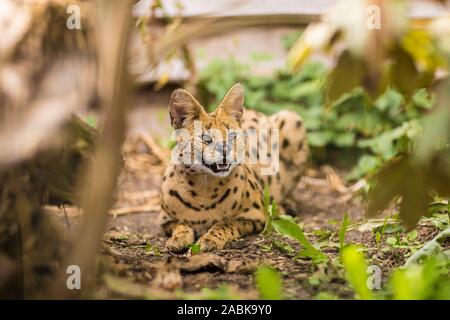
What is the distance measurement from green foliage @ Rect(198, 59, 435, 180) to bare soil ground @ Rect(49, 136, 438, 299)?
0.79 meters

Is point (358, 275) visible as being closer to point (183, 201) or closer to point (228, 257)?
point (228, 257)

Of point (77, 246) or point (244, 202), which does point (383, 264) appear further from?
point (77, 246)

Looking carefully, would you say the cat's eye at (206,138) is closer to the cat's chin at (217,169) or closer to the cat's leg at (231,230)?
the cat's chin at (217,169)

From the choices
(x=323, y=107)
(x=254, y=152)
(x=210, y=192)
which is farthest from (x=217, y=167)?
(x=323, y=107)

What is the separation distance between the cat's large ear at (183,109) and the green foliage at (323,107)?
95.2 inches

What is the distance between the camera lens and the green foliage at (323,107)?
21.9 feet

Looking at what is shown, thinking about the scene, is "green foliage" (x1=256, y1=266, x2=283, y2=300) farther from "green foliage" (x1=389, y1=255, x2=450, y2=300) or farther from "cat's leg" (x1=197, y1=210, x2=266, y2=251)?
"cat's leg" (x1=197, y1=210, x2=266, y2=251)

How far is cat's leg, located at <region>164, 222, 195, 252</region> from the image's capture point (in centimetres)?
421

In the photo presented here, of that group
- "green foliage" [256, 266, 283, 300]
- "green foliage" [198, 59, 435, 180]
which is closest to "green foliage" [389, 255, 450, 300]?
"green foliage" [256, 266, 283, 300]

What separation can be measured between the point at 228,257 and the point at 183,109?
963 mm

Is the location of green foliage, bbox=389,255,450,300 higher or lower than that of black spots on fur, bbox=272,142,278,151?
lower

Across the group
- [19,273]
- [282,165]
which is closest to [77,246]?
[19,273]

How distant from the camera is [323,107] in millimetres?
6957

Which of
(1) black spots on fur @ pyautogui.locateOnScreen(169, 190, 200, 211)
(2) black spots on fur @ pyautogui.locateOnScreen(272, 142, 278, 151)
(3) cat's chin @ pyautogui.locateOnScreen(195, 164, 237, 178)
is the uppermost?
(2) black spots on fur @ pyautogui.locateOnScreen(272, 142, 278, 151)
